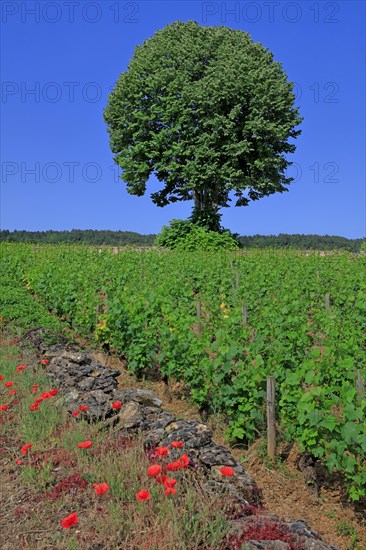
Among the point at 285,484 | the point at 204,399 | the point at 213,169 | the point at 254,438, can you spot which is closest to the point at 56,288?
the point at 204,399

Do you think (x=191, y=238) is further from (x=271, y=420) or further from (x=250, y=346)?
(x=271, y=420)

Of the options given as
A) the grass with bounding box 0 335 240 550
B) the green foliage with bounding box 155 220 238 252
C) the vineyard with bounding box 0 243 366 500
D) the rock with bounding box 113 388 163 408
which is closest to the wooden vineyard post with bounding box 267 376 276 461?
the vineyard with bounding box 0 243 366 500

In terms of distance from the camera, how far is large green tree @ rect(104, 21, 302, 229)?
30.0 meters

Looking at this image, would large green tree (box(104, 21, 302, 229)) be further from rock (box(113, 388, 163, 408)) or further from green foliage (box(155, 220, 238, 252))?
rock (box(113, 388, 163, 408))

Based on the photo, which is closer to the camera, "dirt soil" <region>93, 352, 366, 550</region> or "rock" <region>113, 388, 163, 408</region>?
"dirt soil" <region>93, 352, 366, 550</region>

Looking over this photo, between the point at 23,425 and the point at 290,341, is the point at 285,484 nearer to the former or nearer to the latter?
the point at 290,341

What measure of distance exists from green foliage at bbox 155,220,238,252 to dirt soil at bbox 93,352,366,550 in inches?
938

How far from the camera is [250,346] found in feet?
22.2

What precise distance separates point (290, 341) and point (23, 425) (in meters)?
3.64

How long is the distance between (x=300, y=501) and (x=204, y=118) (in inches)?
1076

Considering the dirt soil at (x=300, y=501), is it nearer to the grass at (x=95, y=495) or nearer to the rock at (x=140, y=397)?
the rock at (x=140, y=397)

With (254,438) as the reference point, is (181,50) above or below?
above

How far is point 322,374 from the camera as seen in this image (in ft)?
19.7

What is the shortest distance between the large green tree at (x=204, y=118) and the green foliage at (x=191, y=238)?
0.96 meters
